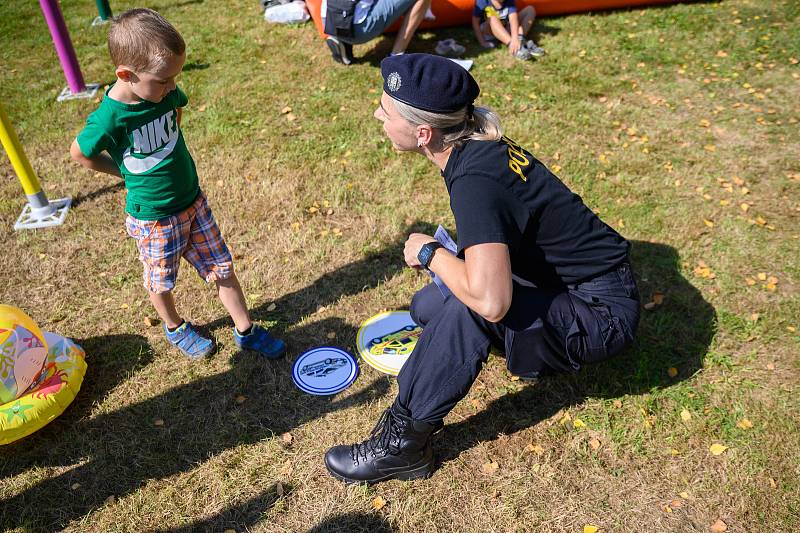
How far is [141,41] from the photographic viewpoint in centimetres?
249

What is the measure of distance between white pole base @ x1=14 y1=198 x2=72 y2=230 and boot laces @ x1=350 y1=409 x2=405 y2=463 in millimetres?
3218

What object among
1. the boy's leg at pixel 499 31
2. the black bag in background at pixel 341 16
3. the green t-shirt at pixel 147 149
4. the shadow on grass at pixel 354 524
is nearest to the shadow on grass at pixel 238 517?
the shadow on grass at pixel 354 524

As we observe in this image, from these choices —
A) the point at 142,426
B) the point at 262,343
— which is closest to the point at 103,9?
the point at 262,343

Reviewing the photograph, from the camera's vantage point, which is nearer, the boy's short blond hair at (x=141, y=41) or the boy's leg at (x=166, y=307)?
the boy's short blond hair at (x=141, y=41)

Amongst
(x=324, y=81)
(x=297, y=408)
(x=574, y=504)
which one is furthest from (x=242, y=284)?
(x=324, y=81)

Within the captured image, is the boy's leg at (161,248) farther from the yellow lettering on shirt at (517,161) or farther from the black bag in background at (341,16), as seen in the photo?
the black bag in background at (341,16)

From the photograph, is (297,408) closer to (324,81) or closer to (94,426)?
(94,426)

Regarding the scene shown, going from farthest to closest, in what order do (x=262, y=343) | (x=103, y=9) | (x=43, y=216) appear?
(x=103, y=9)
(x=43, y=216)
(x=262, y=343)

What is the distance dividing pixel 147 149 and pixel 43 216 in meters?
2.41

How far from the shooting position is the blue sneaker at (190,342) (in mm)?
3482

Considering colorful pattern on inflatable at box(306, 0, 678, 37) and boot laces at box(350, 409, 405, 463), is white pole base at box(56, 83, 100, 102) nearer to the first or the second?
colorful pattern on inflatable at box(306, 0, 678, 37)

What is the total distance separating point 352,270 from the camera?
13.5ft

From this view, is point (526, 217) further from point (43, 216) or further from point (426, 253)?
point (43, 216)

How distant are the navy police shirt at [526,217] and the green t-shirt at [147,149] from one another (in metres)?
1.37
